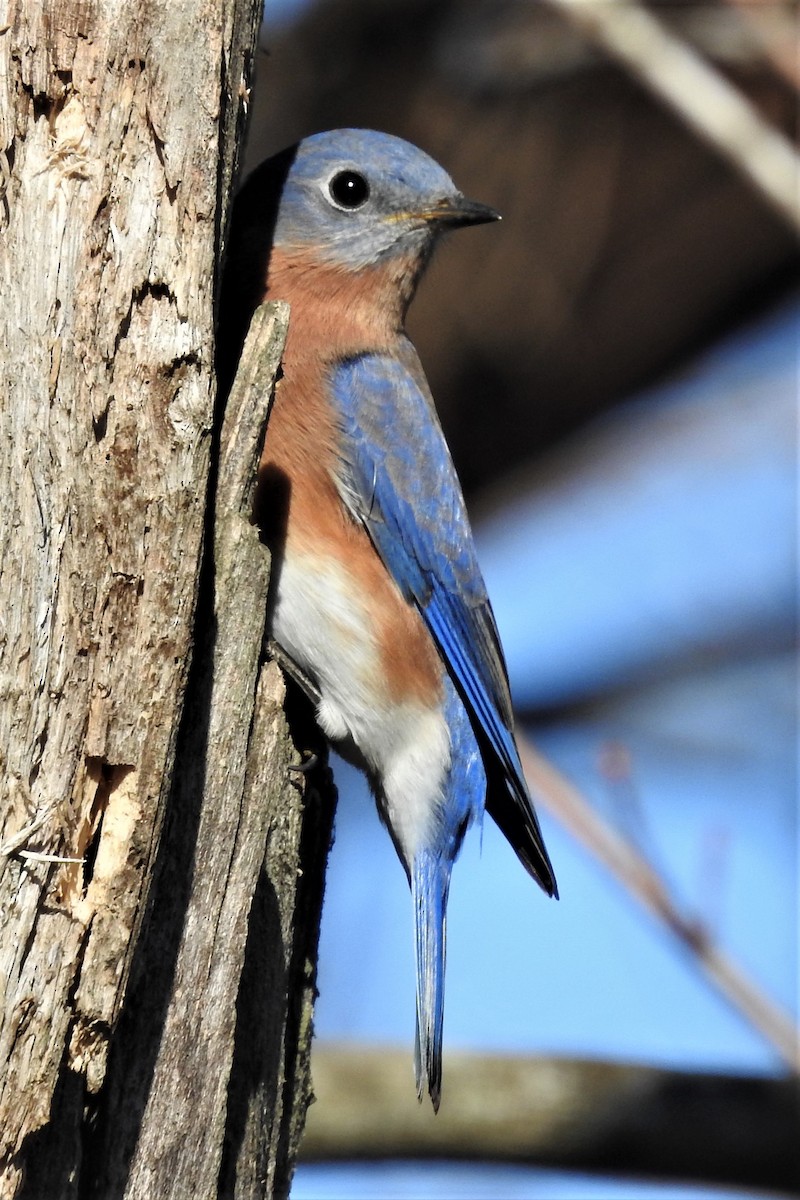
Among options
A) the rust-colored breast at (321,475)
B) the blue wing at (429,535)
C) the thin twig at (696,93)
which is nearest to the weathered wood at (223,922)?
the rust-colored breast at (321,475)

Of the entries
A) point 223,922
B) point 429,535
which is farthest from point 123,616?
point 429,535

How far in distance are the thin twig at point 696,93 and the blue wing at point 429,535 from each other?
1.46 meters

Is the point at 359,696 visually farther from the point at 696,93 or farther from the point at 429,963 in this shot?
the point at 696,93

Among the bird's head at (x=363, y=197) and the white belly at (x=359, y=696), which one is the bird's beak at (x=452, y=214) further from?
the white belly at (x=359, y=696)

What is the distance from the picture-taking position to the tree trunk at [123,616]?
3064mm

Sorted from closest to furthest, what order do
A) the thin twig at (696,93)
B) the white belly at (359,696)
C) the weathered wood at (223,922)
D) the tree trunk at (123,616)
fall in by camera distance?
1. the tree trunk at (123,616)
2. the weathered wood at (223,922)
3. the white belly at (359,696)
4. the thin twig at (696,93)

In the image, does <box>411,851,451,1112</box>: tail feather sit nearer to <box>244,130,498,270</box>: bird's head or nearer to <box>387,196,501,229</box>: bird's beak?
<box>244,130,498,270</box>: bird's head

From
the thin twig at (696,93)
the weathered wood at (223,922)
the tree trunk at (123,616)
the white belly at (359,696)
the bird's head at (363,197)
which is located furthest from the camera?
the thin twig at (696,93)

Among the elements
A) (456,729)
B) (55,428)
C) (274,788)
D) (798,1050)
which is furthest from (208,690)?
(798,1050)

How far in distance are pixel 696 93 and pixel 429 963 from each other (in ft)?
10.00

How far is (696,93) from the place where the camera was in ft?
17.8

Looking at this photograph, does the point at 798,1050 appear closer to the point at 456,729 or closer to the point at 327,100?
the point at 456,729

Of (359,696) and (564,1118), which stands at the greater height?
(359,696)

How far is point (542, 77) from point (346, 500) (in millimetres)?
4500
